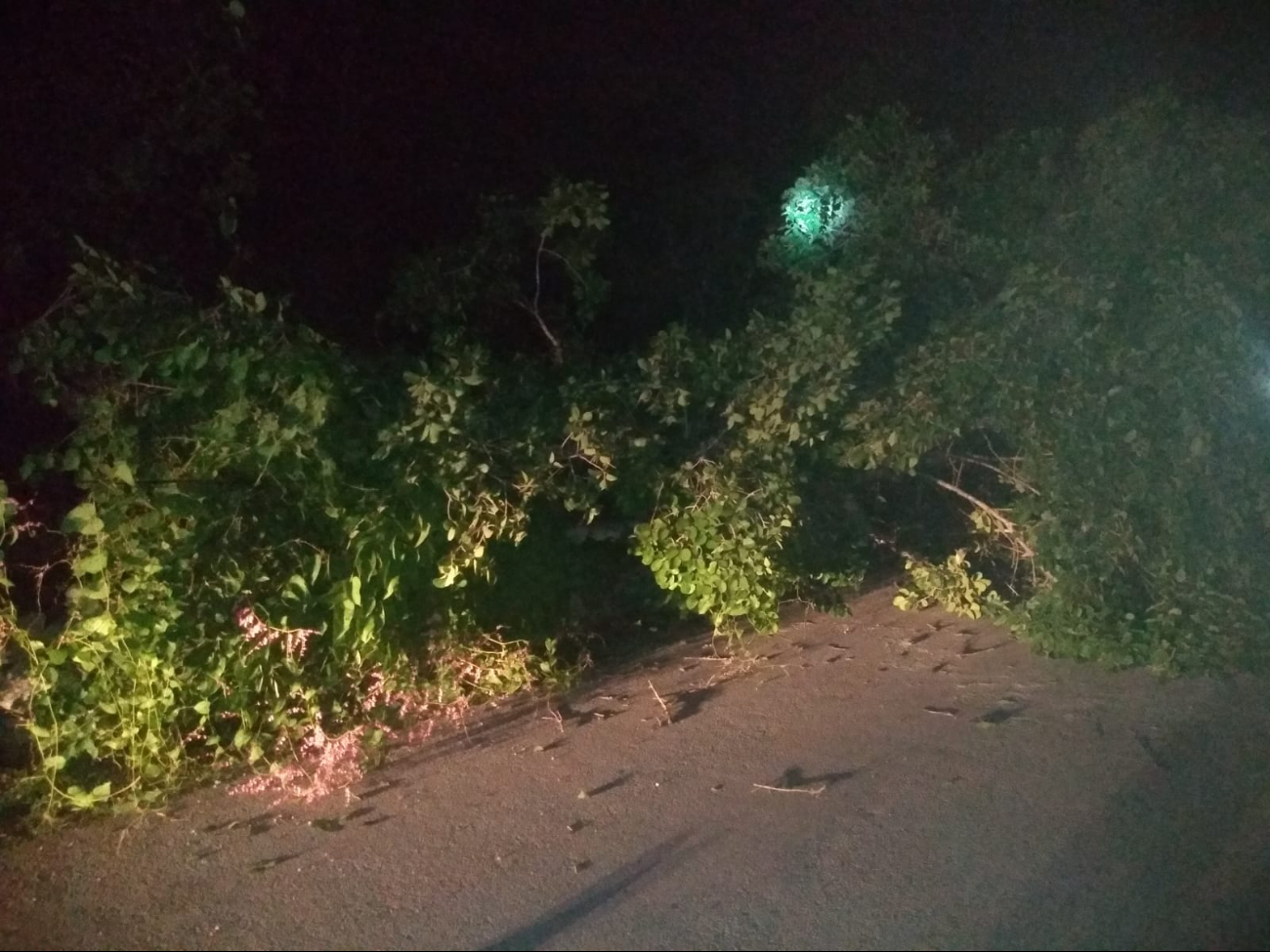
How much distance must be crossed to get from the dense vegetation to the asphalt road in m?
0.48

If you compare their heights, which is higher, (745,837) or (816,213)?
(816,213)

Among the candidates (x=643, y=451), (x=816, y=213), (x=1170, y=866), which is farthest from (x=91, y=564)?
(x=1170, y=866)

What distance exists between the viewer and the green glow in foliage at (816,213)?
7238 mm

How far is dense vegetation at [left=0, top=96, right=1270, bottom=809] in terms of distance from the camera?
5.54m

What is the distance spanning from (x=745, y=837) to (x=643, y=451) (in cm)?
205

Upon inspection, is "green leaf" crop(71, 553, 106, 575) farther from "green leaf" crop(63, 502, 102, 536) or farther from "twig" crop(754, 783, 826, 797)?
"twig" crop(754, 783, 826, 797)

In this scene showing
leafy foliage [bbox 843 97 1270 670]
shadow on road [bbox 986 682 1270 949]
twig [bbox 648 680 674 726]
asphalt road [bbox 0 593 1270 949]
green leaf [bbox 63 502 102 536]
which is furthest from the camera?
leafy foliage [bbox 843 97 1270 670]

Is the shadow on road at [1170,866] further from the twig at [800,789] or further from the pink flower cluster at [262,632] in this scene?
the pink flower cluster at [262,632]

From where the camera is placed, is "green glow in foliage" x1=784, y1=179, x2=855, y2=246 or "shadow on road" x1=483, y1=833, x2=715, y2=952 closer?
"shadow on road" x1=483, y1=833, x2=715, y2=952

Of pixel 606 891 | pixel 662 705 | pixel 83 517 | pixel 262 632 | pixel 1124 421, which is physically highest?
pixel 83 517

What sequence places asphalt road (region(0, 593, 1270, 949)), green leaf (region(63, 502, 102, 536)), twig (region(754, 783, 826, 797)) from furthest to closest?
green leaf (region(63, 502, 102, 536)) < twig (region(754, 783, 826, 797)) < asphalt road (region(0, 593, 1270, 949))

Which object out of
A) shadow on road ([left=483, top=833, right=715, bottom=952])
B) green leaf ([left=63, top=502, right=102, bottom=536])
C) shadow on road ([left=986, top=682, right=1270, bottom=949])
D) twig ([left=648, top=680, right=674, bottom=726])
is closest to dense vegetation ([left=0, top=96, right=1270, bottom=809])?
green leaf ([left=63, top=502, right=102, bottom=536])

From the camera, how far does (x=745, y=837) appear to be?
16.2ft

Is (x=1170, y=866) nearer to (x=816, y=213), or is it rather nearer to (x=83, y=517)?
(x=816, y=213)
